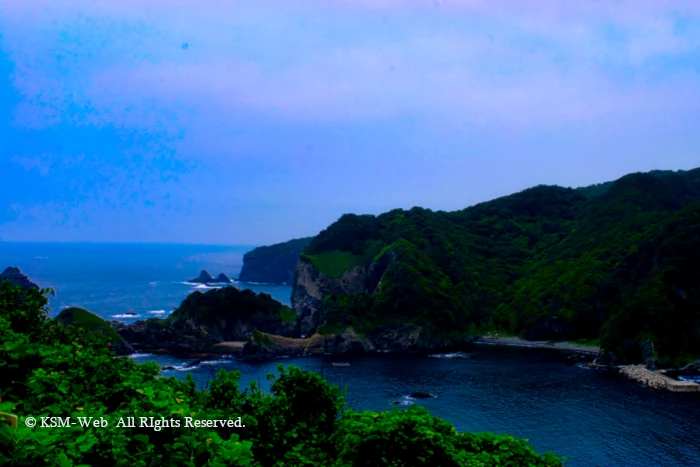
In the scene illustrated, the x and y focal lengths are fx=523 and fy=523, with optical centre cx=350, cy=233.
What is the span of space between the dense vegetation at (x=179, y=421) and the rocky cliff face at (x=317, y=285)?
446ft

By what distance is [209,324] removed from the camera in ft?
433

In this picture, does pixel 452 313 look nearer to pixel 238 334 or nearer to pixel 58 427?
pixel 238 334

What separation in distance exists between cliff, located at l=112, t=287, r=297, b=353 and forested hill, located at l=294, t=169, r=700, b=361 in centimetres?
1434

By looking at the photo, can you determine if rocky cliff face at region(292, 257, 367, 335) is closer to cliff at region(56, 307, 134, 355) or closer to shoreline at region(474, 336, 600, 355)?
shoreline at region(474, 336, 600, 355)

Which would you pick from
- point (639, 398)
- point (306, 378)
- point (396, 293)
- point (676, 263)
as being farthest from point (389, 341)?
point (306, 378)

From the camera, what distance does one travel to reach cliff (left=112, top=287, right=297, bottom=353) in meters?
127

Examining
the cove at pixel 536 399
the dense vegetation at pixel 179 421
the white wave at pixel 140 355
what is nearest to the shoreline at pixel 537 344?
the cove at pixel 536 399

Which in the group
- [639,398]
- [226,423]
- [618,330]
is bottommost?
[639,398]

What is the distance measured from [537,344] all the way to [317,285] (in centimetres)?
6554

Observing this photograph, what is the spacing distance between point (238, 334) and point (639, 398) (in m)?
91.2

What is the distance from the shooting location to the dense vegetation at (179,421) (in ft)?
30.0

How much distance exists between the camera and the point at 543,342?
132875mm

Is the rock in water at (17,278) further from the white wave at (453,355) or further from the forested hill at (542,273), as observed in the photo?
the white wave at (453,355)

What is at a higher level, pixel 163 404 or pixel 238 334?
pixel 163 404
